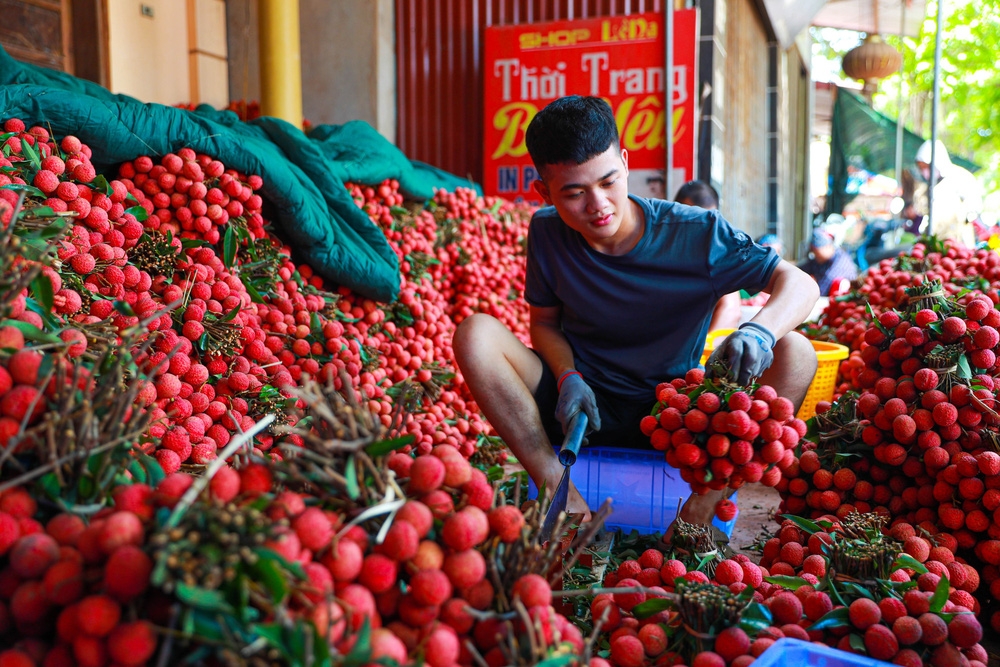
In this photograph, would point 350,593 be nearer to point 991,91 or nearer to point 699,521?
point 699,521

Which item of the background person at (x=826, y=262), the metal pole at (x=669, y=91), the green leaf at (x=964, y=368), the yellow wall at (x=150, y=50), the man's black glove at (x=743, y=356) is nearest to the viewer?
the man's black glove at (x=743, y=356)

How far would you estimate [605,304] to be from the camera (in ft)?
7.04

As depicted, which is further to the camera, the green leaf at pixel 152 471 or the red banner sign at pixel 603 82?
the red banner sign at pixel 603 82

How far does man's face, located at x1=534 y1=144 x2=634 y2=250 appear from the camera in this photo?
1.90m

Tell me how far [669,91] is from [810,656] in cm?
463

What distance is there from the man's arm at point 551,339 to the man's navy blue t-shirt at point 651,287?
0.19 ft

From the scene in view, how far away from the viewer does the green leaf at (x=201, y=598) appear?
2.28 ft

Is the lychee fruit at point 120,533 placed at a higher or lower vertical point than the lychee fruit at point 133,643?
higher

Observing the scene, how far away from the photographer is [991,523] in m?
1.65

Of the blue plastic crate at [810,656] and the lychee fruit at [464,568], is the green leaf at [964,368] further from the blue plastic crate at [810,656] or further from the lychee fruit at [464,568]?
the lychee fruit at [464,568]

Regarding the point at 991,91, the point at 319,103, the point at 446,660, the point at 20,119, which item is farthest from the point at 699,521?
the point at 991,91

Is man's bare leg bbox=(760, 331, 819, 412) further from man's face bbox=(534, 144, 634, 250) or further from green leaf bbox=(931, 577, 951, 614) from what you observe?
green leaf bbox=(931, 577, 951, 614)

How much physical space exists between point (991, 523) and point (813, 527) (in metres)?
0.40

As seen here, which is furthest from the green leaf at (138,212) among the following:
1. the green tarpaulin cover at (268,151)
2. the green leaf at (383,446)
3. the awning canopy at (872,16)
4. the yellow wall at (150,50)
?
the awning canopy at (872,16)
